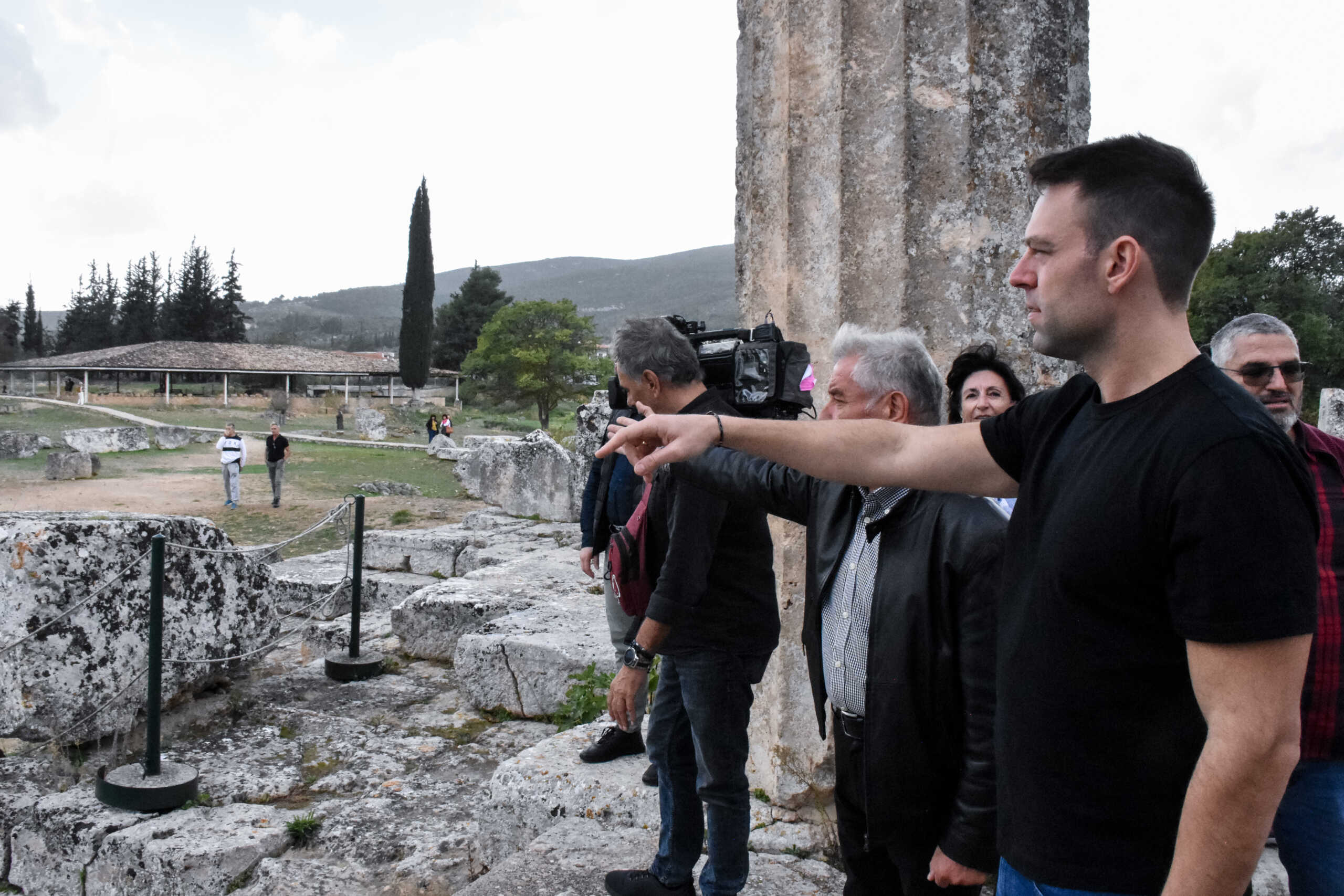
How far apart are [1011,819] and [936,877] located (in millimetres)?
527

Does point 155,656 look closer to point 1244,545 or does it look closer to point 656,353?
point 656,353

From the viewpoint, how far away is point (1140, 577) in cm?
113

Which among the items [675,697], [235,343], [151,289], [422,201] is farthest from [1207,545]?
[151,289]

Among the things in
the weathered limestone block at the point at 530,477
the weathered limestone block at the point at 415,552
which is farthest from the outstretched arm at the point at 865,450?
the weathered limestone block at the point at 530,477

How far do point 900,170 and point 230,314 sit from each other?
59.2 m

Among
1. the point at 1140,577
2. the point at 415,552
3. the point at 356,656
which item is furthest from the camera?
the point at 415,552

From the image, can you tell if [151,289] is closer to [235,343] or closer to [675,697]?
[235,343]

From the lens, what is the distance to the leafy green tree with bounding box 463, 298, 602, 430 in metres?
42.9

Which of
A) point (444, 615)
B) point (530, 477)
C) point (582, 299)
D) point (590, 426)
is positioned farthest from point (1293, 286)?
point (582, 299)

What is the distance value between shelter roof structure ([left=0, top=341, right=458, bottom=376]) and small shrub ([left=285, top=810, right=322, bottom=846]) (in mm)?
41704

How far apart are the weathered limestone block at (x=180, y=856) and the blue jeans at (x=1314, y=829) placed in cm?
336

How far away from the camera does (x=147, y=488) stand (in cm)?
1734

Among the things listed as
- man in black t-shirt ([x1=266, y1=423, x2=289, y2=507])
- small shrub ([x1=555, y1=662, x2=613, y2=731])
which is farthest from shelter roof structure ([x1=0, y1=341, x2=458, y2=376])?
small shrub ([x1=555, y1=662, x2=613, y2=731])

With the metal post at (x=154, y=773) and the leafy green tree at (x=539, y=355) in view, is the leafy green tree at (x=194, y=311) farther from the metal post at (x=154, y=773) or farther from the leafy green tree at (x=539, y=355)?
the metal post at (x=154, y=773)
